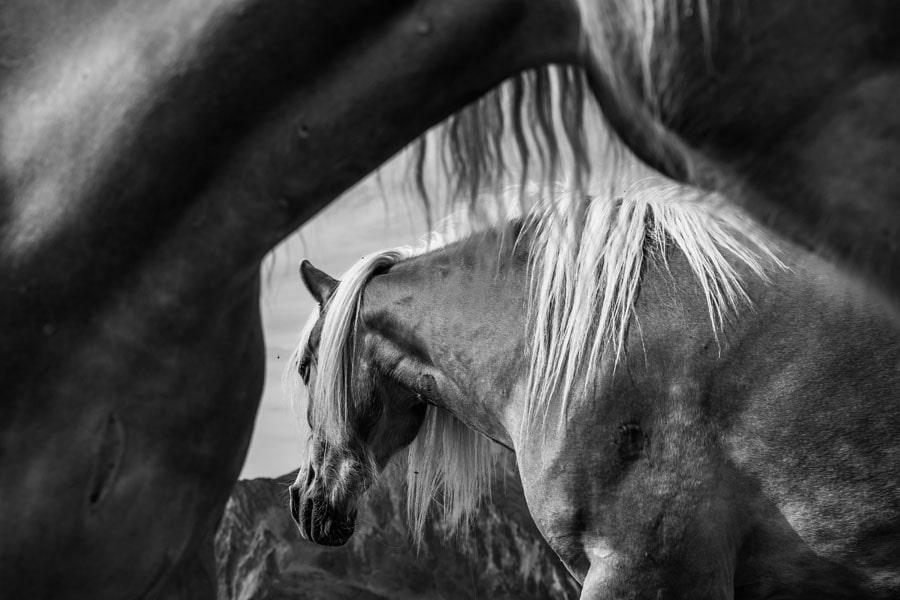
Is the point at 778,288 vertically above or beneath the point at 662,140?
above

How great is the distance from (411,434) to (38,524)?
1600mm

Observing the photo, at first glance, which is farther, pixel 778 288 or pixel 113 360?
pixel 778 288

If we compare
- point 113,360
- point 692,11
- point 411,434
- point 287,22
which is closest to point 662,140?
point 692,11

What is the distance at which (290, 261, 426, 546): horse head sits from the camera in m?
2.07

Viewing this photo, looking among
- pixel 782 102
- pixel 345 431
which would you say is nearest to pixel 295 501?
pixel 345 431

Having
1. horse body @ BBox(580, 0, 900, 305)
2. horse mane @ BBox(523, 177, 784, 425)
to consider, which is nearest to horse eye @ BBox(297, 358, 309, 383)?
horse mane @ BBox(523, 177, 784, 425)

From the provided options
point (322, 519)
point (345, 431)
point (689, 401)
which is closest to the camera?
point (689, 401)

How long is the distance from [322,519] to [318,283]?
55 centimetres

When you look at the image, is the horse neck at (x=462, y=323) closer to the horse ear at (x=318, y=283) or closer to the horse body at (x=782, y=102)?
the horse ear at (x=318, y=283)

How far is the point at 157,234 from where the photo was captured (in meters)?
0.60

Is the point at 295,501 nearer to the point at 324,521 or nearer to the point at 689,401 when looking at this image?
the point at 324,521

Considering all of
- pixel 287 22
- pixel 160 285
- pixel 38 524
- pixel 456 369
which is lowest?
pixel 38 524

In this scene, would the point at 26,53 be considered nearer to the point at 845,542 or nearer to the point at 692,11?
the point at 692,11

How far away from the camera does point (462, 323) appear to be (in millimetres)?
1840
